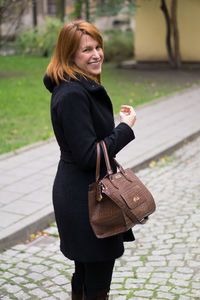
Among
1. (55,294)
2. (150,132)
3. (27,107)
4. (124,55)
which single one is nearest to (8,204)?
(55,294)

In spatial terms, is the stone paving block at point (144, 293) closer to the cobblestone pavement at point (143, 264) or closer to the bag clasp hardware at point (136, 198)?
the cobblestone pavement at point (143, 264)

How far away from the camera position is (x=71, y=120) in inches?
97.1

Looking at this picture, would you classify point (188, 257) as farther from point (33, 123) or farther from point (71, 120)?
point (33, 123)

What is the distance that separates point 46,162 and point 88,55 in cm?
493

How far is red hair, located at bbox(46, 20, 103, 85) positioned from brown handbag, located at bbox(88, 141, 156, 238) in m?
0.41

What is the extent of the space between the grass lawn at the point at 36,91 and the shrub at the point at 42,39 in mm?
703

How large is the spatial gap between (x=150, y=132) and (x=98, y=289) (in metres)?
6.71

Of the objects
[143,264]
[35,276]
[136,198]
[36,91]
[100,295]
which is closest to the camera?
[136,198]

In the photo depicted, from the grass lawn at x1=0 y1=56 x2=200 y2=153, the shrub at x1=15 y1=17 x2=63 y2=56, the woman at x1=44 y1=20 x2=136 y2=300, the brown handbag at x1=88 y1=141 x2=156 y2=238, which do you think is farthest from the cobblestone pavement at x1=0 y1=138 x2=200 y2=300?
the shrub at x1=15 y1=17 x2=63 y2=56

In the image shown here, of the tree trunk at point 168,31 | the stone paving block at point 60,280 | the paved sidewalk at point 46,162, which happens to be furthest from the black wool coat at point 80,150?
the tree trunk at point 168,31

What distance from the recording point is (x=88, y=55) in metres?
2.62

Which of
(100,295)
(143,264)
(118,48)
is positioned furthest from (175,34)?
(100,295)

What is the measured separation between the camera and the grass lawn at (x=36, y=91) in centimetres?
971

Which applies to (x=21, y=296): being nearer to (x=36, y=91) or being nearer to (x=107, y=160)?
(x=107, y=160)
